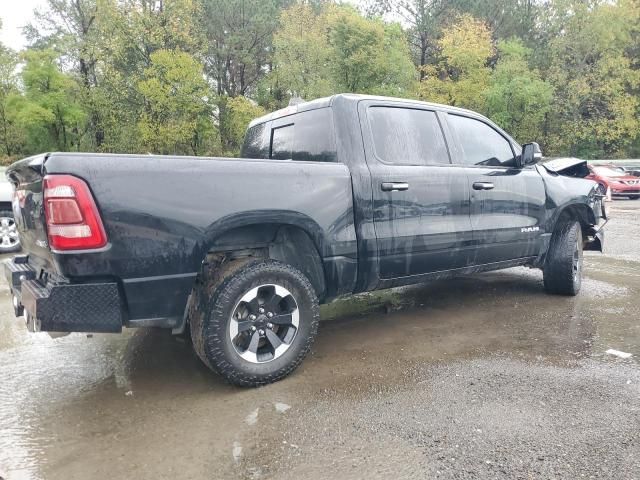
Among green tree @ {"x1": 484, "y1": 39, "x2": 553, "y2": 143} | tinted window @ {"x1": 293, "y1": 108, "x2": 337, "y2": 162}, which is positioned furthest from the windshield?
tinted window @ {"x1": 293, "y1": 108, "x2": 337, "y2": 162}

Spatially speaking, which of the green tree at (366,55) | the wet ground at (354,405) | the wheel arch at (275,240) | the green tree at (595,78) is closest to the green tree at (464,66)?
the green tree at (366,55)

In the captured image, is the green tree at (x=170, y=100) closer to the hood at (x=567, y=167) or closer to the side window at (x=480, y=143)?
the hood at (x=567, y=167)

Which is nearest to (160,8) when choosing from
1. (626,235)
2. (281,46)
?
(281,46)

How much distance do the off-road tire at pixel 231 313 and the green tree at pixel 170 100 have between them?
27164 mm

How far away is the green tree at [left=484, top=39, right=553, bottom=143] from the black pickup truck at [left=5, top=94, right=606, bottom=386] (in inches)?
1181

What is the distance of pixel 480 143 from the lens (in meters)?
4.36

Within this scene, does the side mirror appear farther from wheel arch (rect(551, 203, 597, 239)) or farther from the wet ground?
the wet ground

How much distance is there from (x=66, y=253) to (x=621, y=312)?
4.55 m

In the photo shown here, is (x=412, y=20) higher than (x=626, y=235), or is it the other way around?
(x=412, y=20)

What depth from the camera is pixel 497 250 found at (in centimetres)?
430

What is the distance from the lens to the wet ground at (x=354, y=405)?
2.26 m

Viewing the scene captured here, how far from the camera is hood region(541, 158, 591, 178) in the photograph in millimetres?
4977

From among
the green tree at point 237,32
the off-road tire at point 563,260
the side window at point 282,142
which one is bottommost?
the off-road tire at point 563,260

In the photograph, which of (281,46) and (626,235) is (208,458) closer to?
(626,235)
